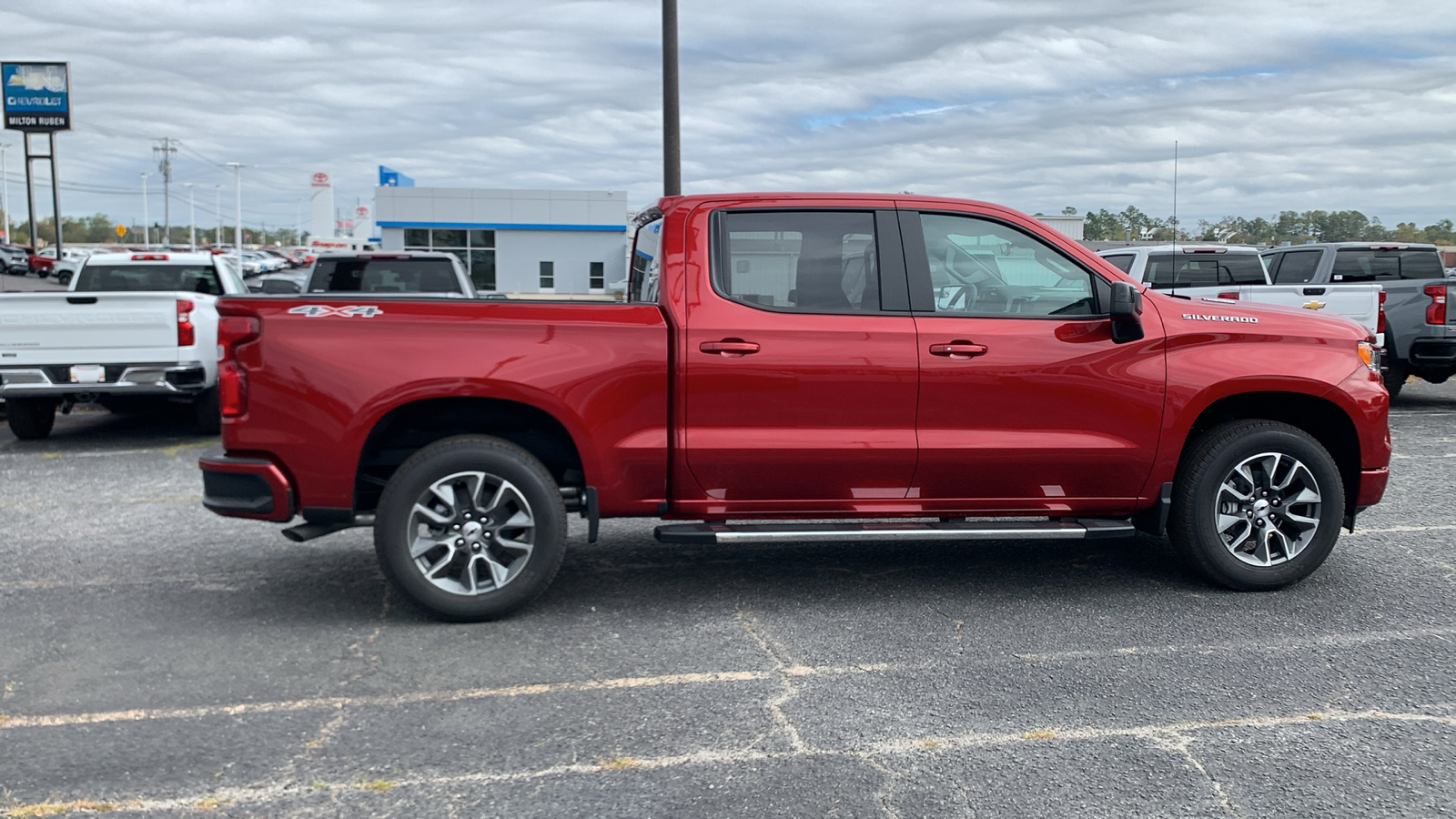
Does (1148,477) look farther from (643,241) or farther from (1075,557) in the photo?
(643,241)

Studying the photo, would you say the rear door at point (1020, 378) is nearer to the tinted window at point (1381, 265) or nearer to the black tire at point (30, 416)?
the black tire at point (30, 416)

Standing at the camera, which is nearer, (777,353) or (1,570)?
(777,353)

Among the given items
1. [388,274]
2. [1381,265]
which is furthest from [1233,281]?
[388,274]

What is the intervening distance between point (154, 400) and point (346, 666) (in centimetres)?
921

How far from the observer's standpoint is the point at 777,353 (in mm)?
5273

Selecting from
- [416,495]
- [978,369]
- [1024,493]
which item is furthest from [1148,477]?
[416,495]

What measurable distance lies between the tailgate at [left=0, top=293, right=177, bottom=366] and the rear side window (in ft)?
7.22

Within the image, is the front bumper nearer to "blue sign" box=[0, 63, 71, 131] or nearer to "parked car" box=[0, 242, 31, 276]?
"blue sign" box=[0, 63, 71, 131]

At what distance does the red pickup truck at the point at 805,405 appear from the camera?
509cm

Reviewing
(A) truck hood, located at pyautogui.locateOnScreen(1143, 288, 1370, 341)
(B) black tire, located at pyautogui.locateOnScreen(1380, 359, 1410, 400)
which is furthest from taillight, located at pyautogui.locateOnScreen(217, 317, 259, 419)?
(B) black tire, located at pyautogui.locateOnScreen(1380, 359, 1410, 400)

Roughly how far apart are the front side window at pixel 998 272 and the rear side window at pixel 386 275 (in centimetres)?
769

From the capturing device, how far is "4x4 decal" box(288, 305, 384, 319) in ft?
16.6

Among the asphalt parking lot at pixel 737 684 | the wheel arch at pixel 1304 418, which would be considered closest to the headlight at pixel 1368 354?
the wheel arch at pixel 1304 418

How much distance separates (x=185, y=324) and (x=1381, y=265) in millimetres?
12948
